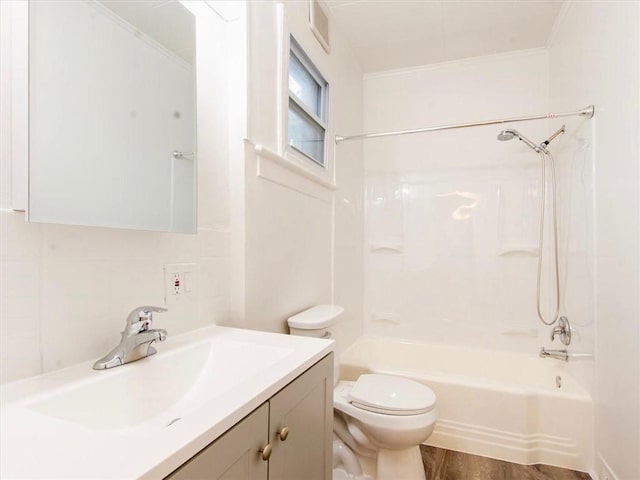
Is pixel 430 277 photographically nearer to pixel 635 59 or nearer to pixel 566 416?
pixel 566 416

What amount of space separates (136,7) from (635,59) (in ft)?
5.84

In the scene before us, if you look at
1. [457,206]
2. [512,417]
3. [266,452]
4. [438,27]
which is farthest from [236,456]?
[438,27]

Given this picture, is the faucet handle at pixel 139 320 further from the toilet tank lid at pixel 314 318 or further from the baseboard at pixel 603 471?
the baseboard at pixel 603 471

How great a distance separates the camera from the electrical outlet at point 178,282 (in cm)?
108

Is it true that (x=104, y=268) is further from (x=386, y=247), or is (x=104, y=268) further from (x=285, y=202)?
(x=386, y=247)

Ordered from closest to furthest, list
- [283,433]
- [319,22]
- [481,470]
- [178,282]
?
[283,433] < [178,282] < [481,470] < [319,22]

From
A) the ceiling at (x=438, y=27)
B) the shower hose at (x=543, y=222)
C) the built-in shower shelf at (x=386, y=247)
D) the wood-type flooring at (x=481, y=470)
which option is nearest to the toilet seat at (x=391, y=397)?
the wood-type flooring at (x=481, y=470)

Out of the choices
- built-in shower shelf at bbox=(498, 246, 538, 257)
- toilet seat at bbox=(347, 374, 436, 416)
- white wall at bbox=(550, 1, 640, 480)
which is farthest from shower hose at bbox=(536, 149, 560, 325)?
toilet seat at bbox=(347, 374, 436, 416)

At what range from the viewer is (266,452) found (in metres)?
0.72

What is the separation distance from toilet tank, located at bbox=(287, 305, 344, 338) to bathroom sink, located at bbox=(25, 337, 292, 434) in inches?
20.3

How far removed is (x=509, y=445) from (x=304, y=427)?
1.57 meters

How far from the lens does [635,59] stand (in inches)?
53.7

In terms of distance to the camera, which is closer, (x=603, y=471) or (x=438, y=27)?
(x=603, y=471)

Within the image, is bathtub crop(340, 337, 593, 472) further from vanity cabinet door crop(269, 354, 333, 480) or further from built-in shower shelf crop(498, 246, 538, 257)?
vanity cabinet door crop(269, 354, 333, 480)
